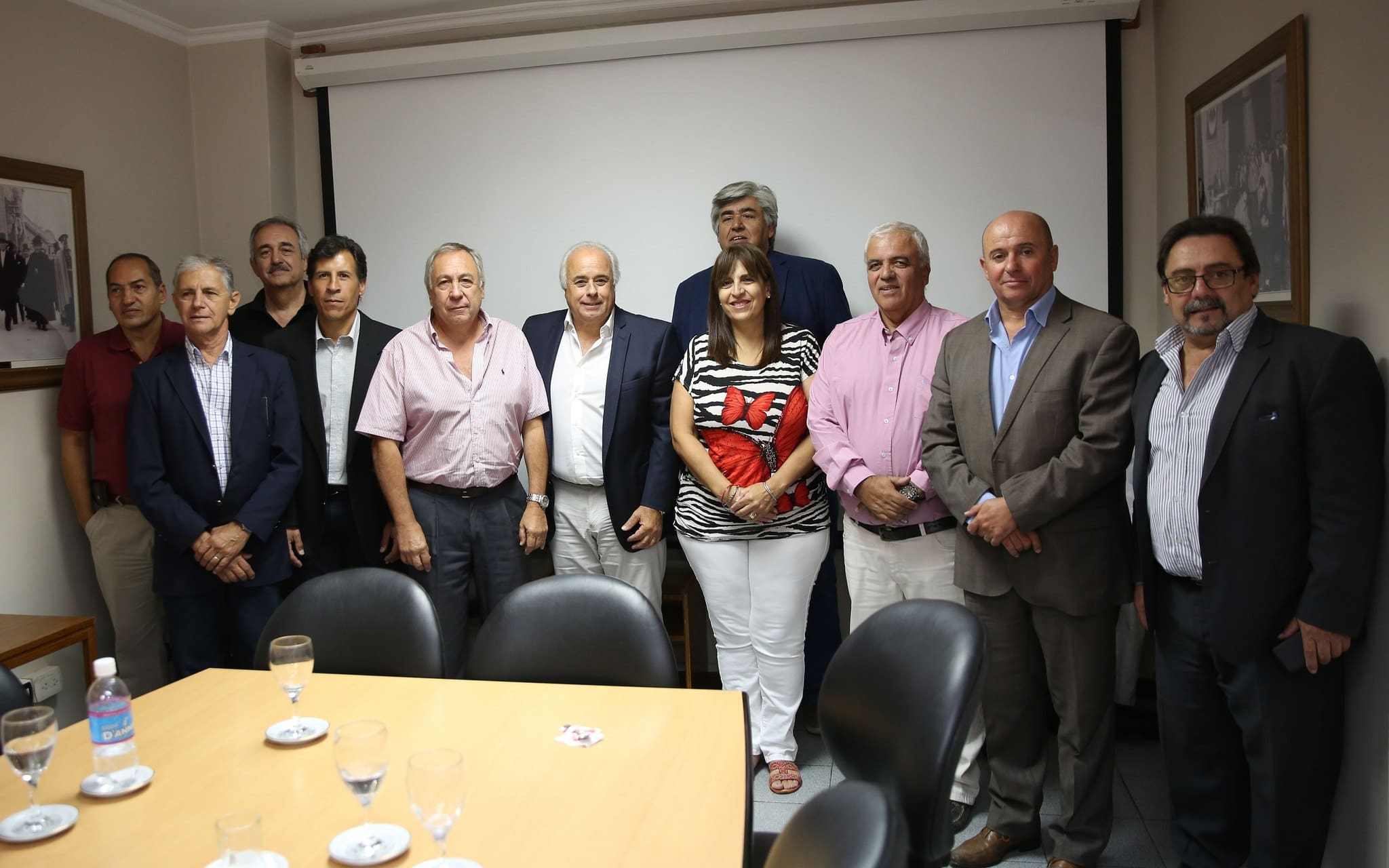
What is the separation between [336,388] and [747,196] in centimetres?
176

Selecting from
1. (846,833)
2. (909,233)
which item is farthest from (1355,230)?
(846,833)

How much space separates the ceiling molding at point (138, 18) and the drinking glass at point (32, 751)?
3.66 meters

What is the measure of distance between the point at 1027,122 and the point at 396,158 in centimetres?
293

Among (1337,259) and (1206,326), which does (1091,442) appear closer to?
(1206,326)

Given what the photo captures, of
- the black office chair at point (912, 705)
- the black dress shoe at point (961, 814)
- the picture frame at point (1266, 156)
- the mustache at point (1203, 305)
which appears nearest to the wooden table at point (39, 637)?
the black office chair at point (912, 705)

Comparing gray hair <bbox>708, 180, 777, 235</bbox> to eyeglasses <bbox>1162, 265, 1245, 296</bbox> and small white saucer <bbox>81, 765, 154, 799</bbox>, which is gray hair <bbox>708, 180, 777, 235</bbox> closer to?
eyeglasses <bbox>1162, 265, 1245, 296</bbox>

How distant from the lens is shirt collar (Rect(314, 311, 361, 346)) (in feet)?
11.8

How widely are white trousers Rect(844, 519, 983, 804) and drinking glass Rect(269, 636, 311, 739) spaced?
1.68 m

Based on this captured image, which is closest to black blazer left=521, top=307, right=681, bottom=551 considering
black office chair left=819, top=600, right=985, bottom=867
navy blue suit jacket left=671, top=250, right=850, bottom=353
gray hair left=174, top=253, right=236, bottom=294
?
navy blue suit jacket left=671, top=250, right=850, bottom=353

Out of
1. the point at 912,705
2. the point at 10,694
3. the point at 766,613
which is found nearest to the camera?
the point at 912,705

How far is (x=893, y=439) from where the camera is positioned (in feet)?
9.86

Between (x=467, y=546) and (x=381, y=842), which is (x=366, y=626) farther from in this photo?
(x=381, y=842)

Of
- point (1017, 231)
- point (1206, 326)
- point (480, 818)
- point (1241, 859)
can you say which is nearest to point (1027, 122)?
point (1017, 231)

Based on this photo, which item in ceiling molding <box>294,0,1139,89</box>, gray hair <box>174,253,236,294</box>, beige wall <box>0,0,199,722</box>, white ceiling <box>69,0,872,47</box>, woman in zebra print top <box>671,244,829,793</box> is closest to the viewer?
woman in zebra print top <box>671,244,829,793</box>
